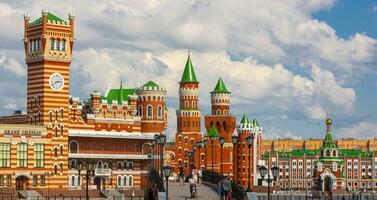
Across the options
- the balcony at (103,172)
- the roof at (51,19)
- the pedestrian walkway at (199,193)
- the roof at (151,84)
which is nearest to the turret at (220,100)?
the roof at (151,84)

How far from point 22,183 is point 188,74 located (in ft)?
174

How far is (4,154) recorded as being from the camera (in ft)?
292

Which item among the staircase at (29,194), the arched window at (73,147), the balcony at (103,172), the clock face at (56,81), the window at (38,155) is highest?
the clock face at (56,81)

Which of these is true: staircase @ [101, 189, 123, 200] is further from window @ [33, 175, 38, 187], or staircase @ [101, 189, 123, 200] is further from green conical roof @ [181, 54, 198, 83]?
green conical roof @ [181, 54, 198, 83]

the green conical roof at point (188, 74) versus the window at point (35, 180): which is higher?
the green conical roof at point (188, 74)

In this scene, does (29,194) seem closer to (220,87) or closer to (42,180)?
(42,180)

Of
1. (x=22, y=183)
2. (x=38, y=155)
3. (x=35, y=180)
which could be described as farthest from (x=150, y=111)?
(x=22, y=183)

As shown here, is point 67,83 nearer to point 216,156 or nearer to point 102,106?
point 102,106

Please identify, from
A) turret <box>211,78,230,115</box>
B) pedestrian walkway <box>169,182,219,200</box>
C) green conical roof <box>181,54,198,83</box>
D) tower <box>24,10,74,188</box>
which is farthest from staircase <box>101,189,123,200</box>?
turret <box>211,78,230,115</box>

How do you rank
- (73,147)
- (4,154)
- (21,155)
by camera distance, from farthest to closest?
(73,147), (21,155), (4,154)

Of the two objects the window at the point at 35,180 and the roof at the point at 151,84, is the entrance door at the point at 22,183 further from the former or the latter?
the roof at the point at 151,84

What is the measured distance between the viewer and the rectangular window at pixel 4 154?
292 feet

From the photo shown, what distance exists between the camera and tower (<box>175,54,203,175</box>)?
138 meters

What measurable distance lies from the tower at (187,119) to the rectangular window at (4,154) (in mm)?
51032
